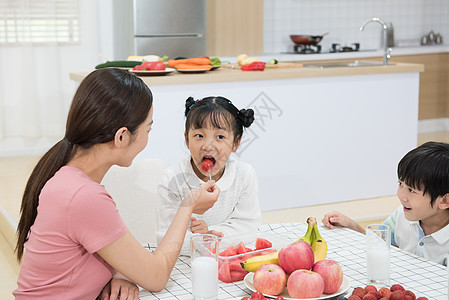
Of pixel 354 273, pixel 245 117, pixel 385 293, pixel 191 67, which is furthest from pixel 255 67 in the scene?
A: pixel 385 293

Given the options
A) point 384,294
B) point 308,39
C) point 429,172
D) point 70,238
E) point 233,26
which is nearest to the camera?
point 384,294

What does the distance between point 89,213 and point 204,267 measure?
10.6 inches

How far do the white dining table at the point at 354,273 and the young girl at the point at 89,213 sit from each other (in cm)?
6

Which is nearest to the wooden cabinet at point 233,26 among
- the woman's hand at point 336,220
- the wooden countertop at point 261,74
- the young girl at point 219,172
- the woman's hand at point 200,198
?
Answer: the wooden countertop at point 261,74

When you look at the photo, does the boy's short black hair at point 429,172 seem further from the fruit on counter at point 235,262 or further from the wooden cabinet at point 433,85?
the wooden cabinet at point 433,85

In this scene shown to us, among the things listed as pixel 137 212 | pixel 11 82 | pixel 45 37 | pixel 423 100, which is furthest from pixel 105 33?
pixel 137 212

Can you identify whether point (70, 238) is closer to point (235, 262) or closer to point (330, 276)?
point (235, 262)

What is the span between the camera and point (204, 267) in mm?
1309

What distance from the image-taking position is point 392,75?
4.26 metres

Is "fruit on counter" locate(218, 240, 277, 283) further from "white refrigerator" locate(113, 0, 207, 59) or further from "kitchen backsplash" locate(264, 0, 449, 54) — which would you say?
"kitchen backsplash" locate(264, 0, 449, 54)

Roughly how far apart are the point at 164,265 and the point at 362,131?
3.04m

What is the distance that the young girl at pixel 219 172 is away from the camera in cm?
196

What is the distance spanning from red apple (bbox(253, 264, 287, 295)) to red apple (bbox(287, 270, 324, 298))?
0.02 m

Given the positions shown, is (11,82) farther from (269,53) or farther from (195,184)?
(195,184)
